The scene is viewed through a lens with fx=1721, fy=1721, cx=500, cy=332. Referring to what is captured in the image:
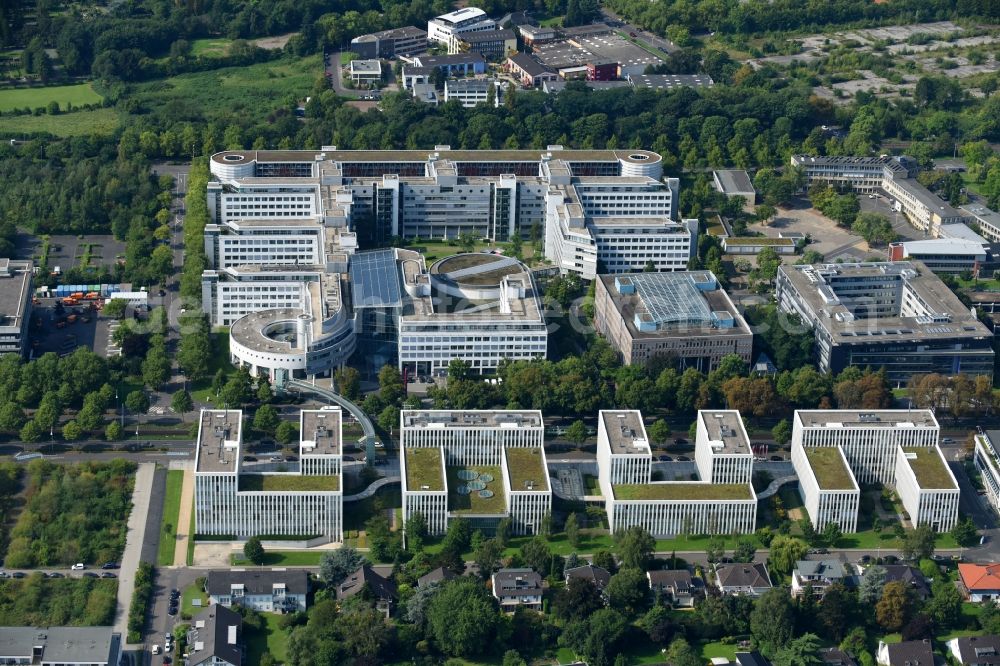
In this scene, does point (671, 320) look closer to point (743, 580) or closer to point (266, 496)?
point (743, 580)

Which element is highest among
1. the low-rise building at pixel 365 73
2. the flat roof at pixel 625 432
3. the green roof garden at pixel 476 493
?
the flat roof at pixel 625 432

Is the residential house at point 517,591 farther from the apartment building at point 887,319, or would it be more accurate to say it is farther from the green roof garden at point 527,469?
the apartment building at point 887,319

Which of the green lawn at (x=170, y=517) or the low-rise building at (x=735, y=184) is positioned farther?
the low-rise building at (x=735, y=184)

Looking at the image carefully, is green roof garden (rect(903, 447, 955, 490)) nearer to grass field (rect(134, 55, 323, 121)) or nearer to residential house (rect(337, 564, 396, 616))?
residential house (rect(337, 564, 396, 616))

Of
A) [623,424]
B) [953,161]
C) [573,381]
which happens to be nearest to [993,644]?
[623,424]

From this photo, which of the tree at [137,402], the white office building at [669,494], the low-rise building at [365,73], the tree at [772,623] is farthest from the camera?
the low-rise building at [365,73]

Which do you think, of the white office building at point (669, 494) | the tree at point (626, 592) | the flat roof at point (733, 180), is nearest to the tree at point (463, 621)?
the tree at point (626, 592)

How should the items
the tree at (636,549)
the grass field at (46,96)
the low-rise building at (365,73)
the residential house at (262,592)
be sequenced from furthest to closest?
the low-rise building at (365,73) < the grass field at (46,96) < the tree at (636,549) < the residential house at (262,592)

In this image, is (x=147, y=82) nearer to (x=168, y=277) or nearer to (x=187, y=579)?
(x=168, y=277)

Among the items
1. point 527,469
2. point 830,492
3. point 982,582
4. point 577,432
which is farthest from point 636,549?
point 982,582
